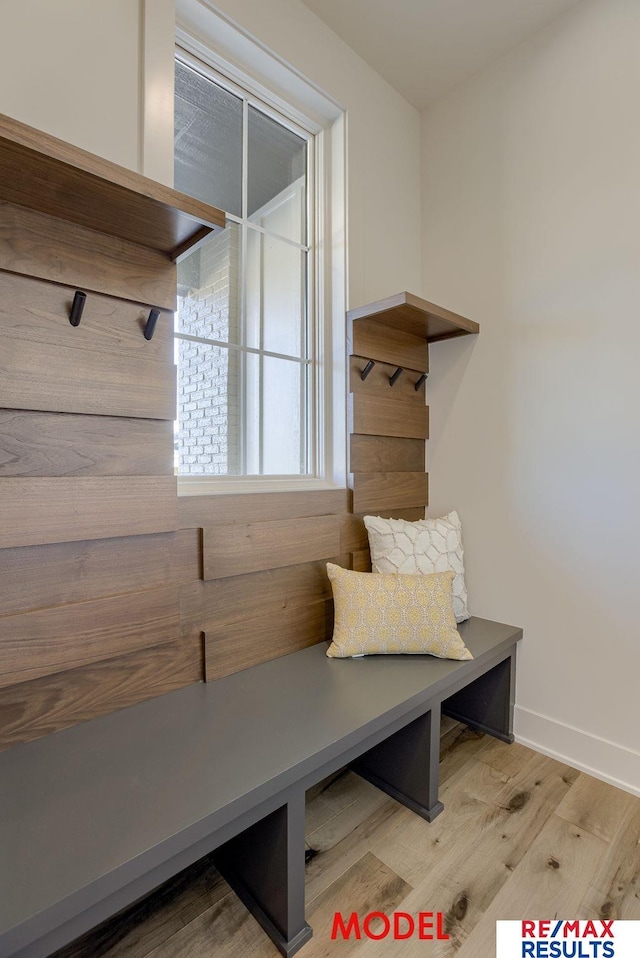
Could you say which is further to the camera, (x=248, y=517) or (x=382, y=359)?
(x=382, y=359)

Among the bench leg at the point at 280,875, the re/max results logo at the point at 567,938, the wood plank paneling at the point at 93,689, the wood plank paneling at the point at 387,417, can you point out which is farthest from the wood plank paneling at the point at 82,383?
the re/max results logo at the point at 567,938

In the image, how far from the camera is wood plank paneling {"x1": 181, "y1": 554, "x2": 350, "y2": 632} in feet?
4.67

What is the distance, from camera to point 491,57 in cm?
192

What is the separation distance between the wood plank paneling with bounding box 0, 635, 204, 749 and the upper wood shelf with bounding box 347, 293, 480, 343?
49.6 inches

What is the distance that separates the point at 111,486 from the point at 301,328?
3.33 feet

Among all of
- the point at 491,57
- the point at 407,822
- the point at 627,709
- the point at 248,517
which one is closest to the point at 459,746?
the point at 407,822

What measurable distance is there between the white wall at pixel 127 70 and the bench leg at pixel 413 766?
60.3 inches

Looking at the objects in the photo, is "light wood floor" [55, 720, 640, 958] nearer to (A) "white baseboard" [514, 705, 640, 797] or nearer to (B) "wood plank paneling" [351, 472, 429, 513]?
(A) "white baseboard" [514, 705, 640, 797]

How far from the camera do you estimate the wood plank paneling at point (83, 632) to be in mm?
1086

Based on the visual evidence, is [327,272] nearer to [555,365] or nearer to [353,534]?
[555,365]

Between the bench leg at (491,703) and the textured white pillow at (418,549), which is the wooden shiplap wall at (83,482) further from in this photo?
the bench leg at (491,703)

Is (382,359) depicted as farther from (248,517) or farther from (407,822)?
(407,822)

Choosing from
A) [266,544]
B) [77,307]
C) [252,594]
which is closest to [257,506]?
[266,544]

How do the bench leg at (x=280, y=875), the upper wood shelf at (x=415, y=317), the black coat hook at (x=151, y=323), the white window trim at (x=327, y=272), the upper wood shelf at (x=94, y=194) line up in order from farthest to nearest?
the white window trim at (x=327, y=272) → the upper wood shelf at (x=415, y=317) → the black coat hook at (x=151, y=323) → the bench leg at (x=280, y=875) → the upper wood shelf at (x=94, y=194)
